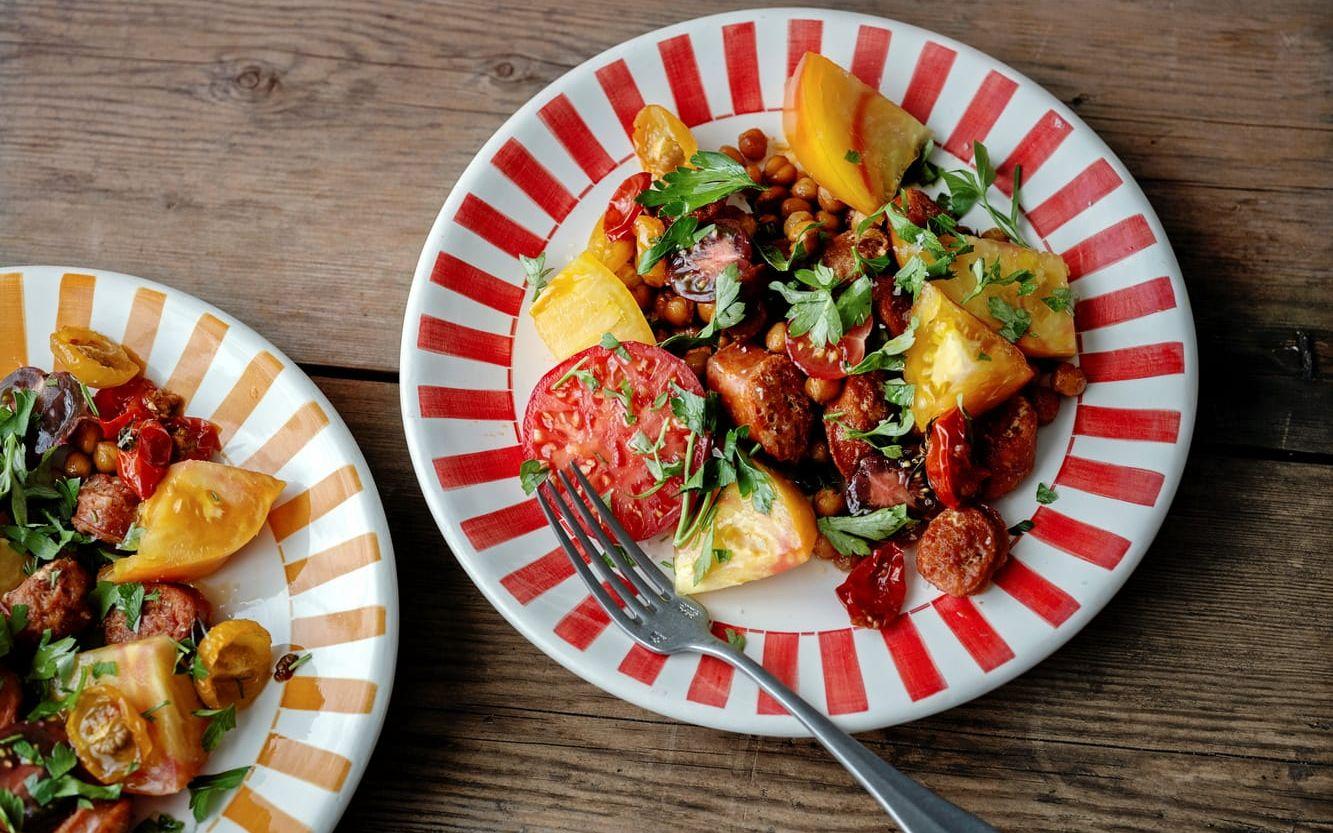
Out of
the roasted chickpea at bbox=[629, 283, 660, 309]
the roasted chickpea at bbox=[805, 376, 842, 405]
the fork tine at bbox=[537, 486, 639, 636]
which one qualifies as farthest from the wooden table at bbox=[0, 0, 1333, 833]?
the roasted chickpea at bbox=[805, 376, 842, 405]

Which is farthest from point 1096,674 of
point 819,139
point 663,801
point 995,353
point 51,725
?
point 51,725

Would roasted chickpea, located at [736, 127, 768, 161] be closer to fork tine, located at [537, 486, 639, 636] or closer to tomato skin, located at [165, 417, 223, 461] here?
fork tine, located at [537, 486, 639, 636]

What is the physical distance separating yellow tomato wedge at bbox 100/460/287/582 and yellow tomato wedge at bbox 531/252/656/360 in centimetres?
85

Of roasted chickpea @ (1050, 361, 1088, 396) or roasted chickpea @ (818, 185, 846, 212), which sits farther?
roasted chickpea @ (818, 185, 846, 212)

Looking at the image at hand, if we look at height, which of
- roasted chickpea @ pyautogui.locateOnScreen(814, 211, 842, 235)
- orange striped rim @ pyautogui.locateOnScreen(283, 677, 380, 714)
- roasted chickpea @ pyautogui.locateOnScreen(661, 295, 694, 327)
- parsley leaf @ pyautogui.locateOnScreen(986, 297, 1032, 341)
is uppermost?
roasted chickpea @ pyautogui.locateOnScreen(814, 211, 842, 235)

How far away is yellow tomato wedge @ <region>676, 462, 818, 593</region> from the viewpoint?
8.32ft

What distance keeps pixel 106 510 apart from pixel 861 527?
2.00 m

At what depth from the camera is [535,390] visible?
268 cm

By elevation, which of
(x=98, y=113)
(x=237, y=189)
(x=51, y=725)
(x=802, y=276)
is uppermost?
(x=98, y=113)

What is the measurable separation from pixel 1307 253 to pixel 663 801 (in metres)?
2.65

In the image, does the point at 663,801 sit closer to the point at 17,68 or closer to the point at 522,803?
the point at 522,803

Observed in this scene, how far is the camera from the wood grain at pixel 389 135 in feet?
10.3

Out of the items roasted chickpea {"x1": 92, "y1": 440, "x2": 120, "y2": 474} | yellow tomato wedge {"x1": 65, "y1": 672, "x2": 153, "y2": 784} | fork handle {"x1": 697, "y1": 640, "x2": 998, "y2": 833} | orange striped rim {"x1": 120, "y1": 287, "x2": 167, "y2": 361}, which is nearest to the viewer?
fork handle {"x1": 697, "y1": 640, "x2": 998, "y2": 833}

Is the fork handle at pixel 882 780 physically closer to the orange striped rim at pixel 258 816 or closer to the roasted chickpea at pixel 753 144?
the orange striped rim at pixel 258 816
